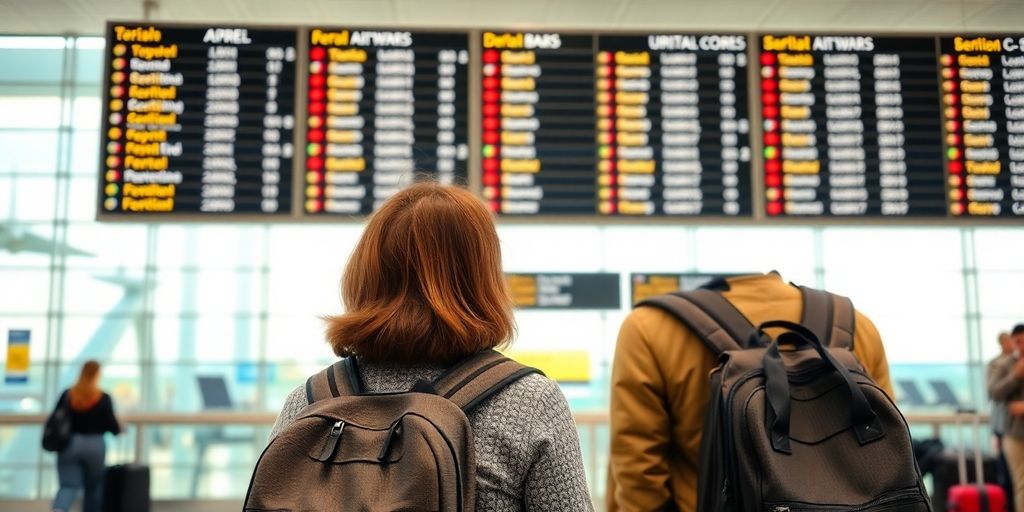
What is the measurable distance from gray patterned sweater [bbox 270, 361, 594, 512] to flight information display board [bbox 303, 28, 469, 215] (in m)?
3.28

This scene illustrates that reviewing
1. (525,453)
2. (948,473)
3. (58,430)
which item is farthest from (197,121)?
(948,473)

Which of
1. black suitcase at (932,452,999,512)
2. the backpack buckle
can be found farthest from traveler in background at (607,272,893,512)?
black suitcase at (932,452,999,512)

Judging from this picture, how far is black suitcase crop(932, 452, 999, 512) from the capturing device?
6762 millimetres

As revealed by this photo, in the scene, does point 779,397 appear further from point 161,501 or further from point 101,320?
point 101,320

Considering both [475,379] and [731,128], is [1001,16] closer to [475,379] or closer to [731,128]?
[731,128]

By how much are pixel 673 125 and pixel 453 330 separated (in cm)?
354

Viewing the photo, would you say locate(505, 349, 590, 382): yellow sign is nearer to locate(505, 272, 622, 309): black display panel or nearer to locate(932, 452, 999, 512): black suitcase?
locate(505, 272, 622, 309): black display panel

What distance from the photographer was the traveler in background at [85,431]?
19.9ft

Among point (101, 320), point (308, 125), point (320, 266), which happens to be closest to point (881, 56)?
point (308, 125)

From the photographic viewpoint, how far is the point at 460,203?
1339 mm

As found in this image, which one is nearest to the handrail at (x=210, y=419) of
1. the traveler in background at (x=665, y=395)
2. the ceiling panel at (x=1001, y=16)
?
the ceiling panel at (x=1001, y=16)

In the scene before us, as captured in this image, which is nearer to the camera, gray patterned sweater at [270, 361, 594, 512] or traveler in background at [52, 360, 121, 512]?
gray patterned sweater at [270, 361, 594, 512]

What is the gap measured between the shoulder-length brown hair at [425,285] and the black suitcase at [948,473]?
661 cm

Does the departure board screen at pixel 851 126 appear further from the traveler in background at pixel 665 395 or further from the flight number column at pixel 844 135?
the traveler in background at pixel 665 395
